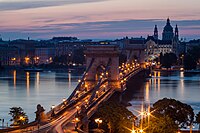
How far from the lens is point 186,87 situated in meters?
40.3

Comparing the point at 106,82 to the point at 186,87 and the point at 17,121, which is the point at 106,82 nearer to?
the point at 186,87

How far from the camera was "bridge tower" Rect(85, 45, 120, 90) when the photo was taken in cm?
3350

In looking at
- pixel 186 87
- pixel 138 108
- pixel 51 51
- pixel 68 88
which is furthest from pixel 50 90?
pixel 51 51

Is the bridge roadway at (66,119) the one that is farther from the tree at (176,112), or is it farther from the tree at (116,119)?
the tree at (176,112)

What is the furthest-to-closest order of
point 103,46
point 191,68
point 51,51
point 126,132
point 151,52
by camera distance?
point 51,51 < point 151,52 < point 191,68 < point 103,46 < point 126,132

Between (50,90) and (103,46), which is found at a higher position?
(103,46)

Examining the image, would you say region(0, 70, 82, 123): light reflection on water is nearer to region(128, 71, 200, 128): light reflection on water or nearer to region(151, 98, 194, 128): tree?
region(128, 71, 200, 128): light reflection on water

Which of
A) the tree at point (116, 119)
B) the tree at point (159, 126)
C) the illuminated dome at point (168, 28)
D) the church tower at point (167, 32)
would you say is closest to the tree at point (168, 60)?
the church tower at point (167, 32)

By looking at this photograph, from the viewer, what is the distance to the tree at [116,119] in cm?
1659

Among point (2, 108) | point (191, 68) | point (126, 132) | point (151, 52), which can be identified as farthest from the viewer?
point (151, 52)

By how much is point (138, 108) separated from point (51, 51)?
2946 inches

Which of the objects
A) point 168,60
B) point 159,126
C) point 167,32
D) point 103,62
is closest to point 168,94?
point 103,62

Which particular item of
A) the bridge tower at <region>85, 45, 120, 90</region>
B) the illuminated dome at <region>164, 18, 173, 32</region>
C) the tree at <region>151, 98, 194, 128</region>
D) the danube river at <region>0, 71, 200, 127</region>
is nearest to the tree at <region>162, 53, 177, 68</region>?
the danube river at <region>0, 71, 200, 127</region>

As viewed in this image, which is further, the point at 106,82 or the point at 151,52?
the point at 151,52
